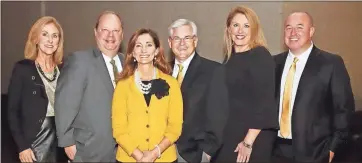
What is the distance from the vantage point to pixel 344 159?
141 inches

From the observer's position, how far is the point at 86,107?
11.1 feet

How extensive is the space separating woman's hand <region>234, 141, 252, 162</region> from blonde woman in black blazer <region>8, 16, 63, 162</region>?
142 cm

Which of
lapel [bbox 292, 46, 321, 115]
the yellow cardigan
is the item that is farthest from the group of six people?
the yellow cardigan

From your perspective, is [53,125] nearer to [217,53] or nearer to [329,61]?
[217,53]

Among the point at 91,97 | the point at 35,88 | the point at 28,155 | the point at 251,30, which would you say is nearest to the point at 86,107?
the point at 91,97

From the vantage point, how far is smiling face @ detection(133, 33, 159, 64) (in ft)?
10.5

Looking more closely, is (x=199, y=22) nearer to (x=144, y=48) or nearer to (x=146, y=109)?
(x=144, y=48)

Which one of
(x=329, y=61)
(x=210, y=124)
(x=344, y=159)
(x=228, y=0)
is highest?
(x=228, y=0)

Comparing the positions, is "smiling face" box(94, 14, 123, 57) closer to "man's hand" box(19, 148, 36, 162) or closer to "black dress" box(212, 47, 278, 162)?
"black dress" box(212, 47, 278, 162)

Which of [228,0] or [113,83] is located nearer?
[113,83]

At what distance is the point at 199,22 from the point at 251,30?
1.55ft

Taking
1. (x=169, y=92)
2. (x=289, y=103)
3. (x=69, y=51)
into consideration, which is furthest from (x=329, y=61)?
(x=69, y=51)

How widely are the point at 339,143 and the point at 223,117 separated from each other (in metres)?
0.89

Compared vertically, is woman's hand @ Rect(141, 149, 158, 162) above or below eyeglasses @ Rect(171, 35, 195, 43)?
below
